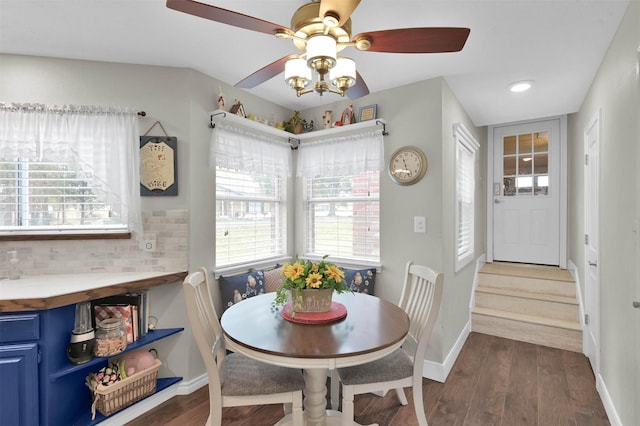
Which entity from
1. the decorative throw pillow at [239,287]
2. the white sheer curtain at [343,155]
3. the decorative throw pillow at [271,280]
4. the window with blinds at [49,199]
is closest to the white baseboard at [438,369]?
the decorative throw pillow at [271,280]

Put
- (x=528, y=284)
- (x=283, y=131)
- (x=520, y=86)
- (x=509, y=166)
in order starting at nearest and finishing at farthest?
(x=520, y=86) < (x=283, y=131) < (x=528, y=284) < (x=509, y=166)

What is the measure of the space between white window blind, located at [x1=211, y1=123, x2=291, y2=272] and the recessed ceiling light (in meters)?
2.12

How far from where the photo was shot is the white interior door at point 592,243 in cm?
242

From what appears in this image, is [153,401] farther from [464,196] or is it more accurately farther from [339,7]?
[464,196]

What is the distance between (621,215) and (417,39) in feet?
5.28

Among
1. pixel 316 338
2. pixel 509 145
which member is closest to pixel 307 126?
pixel 316 338

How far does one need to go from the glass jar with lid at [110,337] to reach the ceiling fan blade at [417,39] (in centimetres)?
218

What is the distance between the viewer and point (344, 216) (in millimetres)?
3244

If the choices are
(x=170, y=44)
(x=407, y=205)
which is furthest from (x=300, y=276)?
(x=170, y=44)

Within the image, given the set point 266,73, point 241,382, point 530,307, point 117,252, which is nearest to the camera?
point 241,382

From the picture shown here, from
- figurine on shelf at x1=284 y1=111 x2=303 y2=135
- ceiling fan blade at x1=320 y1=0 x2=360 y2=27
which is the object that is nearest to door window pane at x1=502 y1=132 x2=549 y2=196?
figurine on shelf at x1=284 y1=111 x2=303 y2=135

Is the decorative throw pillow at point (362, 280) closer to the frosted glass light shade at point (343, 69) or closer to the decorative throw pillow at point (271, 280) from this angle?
the decorative throw pillow at point (271, 280)

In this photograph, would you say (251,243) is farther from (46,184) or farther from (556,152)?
(556,152)

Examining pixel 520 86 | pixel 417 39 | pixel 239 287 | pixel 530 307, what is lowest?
pixel 530 307
